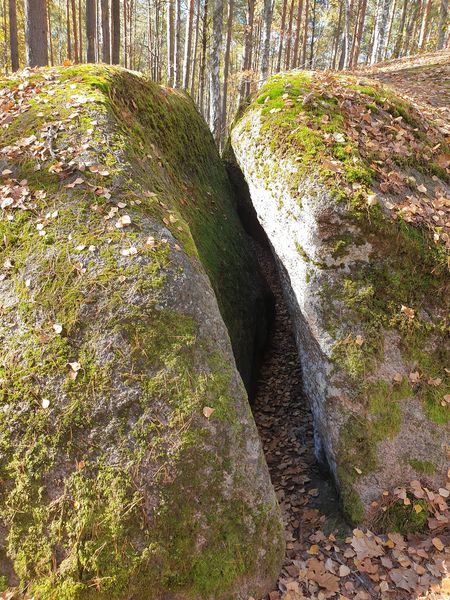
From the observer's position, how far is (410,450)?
3.97 meters

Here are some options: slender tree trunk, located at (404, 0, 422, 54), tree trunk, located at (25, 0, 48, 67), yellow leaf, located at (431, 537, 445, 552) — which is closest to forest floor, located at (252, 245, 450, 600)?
yellow leaf, located at (431, 537, 445, 552)

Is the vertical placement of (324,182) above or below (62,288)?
above

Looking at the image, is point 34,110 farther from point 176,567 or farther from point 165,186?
point 176,567

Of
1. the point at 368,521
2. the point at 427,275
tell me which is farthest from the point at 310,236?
the point at 368,521

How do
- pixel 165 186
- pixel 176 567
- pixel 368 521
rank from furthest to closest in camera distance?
1. pixel 165 186
2. pixel 368 521
3. pixel 176 567

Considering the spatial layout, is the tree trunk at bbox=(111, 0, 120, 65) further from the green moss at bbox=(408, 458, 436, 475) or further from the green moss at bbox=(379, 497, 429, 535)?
the green moss at bbox=(379, 497, 429, 535)

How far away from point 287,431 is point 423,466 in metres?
1.94

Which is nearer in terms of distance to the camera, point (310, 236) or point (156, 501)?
point (156, 501)

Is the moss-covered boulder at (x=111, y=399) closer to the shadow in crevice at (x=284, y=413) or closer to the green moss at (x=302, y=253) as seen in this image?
the shadow in crevice at (x=284, y=413)

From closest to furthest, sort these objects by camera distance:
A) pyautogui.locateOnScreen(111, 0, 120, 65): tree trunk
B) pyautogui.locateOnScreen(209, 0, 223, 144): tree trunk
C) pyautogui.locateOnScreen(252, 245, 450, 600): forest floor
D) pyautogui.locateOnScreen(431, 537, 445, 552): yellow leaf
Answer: pyautogui.locateOnScreen(252, 245, 450, 600): forest floor → pyautogui.locateOnScreen(431, 537, 445, 552): yellow leaf → pyautogui.locateOnScreen(111, 0, 120, 65): tree trunk → pyautogui.locateOnScreen(209, 0, 223, 144): tree trunk

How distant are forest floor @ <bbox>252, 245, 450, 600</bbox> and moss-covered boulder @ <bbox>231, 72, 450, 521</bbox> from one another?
0.24 m

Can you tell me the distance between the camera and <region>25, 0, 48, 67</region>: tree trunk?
7520mm

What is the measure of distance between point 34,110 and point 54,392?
3.09 meters

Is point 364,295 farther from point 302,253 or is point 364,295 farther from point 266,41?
point 266,41
